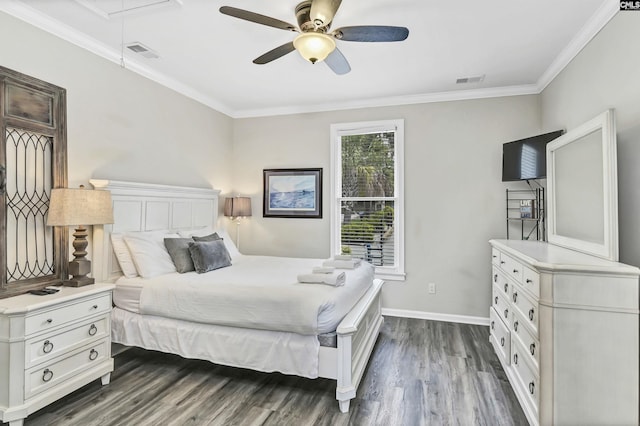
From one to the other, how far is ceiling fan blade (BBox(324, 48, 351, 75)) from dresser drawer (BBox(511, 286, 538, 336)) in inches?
85.1

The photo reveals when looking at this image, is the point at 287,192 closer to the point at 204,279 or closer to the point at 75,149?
the point at 204,279

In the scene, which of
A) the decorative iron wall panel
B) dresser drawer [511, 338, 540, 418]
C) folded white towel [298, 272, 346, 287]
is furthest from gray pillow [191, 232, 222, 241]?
dresser drawer [511, 338, 540, 418]

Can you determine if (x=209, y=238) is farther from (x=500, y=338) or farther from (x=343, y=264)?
(x=500, y=338)

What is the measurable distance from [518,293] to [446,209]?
1.91 m

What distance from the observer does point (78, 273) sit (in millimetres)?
2611

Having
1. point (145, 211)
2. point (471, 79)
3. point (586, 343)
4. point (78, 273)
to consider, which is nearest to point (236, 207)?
point (145, 211)

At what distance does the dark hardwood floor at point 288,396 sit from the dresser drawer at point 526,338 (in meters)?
0.45

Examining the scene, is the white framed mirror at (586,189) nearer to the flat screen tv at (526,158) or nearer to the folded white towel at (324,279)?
the flat screen tv at (526,158)

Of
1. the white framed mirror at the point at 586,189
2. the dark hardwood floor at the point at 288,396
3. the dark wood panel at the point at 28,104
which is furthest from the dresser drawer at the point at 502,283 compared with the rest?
the dark wood panel at the point at 28,104

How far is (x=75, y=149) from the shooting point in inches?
115

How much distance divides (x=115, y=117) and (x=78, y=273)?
1.55 metres

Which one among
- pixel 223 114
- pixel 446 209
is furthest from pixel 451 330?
pixel 223 114

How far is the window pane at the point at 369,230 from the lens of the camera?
455cm

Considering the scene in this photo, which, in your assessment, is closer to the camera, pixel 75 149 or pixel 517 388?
pixel 517 388
